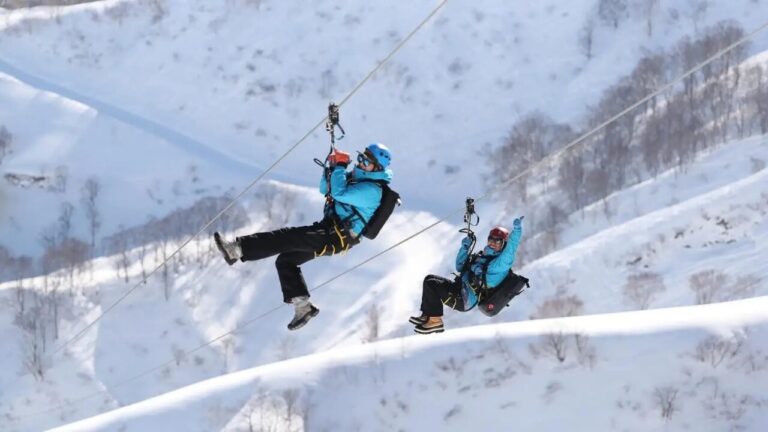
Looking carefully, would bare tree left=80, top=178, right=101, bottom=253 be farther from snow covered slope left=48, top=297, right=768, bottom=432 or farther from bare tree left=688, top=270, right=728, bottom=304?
bare tree left=688, top=270, right=728, bottom=304

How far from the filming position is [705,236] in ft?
165

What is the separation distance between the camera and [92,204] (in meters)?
62.4

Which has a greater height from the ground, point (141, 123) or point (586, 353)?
point (141, 123)

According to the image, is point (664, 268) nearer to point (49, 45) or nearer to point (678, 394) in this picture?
point (678, 394)

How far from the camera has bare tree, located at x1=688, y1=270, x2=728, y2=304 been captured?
46066 mm

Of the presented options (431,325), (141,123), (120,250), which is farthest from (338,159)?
(141,123)

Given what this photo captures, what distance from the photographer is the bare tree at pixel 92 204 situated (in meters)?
61.1

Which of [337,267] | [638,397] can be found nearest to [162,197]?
[337,267]

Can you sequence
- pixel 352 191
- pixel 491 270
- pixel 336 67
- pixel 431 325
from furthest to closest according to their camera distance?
1. pixel 336 67
2. pixel 491 270
3. pixel 431 325
4. pixel 352 191

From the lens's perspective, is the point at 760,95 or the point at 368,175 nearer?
the point at 368,175

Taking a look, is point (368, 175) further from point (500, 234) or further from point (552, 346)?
point (552, 346)

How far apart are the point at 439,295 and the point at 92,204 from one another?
5275cm

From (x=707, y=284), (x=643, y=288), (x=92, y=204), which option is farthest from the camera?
(x=92, y=204)

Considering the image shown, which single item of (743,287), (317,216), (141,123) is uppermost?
(141,123)
